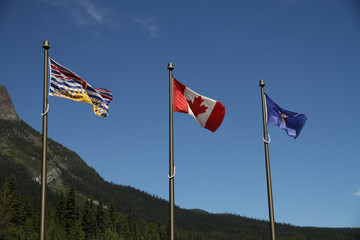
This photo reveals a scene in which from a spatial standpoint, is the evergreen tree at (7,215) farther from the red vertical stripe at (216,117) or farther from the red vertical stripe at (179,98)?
the red vertical stripe at (216,117)

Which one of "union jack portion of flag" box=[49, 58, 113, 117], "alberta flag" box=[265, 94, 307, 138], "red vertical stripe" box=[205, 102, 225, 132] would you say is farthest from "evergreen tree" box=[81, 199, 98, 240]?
"red vertical stripe" box=[205, 102, 225, 132]

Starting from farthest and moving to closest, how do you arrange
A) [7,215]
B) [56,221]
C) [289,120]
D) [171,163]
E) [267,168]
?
[56,221]
[7,215]
[289,120]
[267,168]
[171,163]

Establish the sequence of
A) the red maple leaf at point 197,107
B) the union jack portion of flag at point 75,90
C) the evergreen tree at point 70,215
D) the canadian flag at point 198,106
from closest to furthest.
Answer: the union jack portion of flag at point 75,90 < the canadian flag at point 198,106 < the red maple leaf at point 197,107 < the evergreen tree at point 70,215

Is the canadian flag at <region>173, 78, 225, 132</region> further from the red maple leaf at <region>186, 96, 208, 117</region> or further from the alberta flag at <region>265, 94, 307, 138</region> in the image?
the alberta flag at <region>265, 94, 307, 138</region>

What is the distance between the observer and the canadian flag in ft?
81.6

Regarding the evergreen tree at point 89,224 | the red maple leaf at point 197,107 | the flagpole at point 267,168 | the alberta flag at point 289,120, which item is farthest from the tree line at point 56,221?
the red maple leaf at point 197,107

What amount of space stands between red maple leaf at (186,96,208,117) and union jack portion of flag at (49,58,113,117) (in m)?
4.42

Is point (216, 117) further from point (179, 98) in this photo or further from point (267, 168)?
point (267, 168)

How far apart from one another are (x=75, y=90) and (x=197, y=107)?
240 inches

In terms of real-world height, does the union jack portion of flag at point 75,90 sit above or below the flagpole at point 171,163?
above

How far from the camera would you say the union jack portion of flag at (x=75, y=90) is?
2417 centimetres

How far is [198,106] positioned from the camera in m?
25.1

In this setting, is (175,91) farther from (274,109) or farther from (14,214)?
(14,214)

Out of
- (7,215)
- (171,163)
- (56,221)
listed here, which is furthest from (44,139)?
(56,221)
